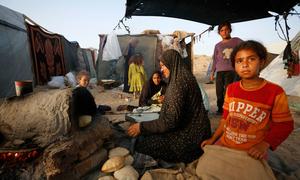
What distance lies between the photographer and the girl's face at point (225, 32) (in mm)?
4062

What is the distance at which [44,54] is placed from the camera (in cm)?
760

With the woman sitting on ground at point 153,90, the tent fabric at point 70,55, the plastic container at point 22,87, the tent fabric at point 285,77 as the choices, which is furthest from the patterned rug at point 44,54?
the tent fabric at point 285,77

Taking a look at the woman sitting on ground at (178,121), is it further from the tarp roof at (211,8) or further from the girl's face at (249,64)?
the tarp roof at (211,8)

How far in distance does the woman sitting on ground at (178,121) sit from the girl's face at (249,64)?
470 millimetres

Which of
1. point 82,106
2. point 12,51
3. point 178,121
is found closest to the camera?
point 178,121

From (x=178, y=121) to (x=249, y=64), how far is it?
740 millimetres

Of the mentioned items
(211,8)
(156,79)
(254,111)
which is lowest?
(156,79)

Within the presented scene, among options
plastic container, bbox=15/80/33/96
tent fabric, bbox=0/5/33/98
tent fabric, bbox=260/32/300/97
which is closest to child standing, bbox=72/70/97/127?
plastic container, bbox=15/80/33/96

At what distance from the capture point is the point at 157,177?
1.90 metres

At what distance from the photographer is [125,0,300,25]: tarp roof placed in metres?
3.62

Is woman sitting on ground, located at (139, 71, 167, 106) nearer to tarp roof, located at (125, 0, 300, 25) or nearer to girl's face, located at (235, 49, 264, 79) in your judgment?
tarp roof, located at (125, 0, 300, 25)

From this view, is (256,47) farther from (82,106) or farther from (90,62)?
(90,62)

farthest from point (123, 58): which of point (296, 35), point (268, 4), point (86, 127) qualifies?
point (86, 127)

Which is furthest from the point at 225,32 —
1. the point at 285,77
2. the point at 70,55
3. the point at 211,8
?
the point at 70,55
